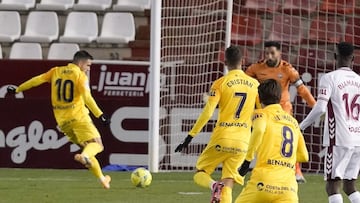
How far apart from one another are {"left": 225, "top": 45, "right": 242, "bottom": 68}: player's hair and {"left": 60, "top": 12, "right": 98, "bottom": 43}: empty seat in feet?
27.9

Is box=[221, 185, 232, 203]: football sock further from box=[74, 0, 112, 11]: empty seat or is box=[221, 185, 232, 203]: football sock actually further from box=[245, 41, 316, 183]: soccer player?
box=[74, 0, 112, 11]: empty seat

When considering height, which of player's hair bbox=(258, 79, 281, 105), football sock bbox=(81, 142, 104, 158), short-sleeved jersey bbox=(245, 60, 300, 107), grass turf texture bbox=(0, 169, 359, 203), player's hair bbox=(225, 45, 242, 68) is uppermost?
player's hair bbox=(225, 45, 242, 68)

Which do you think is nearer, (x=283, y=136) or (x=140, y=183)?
(x=283, y=136)

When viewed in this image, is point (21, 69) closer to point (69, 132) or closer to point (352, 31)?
point (69, 132)

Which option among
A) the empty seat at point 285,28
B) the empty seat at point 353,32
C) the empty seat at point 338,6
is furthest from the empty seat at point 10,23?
the empty seat at point 353,32

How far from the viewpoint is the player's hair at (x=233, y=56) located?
11531 millimetres

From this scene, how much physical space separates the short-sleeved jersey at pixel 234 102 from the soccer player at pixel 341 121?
3.37ft

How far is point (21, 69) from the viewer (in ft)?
59.1

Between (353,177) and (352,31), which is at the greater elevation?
(352,31)

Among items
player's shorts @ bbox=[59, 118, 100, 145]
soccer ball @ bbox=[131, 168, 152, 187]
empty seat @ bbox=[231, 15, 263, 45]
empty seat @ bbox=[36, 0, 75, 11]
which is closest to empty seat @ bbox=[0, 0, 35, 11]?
empty seat @ bbox=[36, 0, 75, 11]

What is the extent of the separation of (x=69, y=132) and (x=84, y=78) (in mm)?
857

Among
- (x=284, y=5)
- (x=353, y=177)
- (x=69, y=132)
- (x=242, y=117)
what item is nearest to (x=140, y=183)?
(x=69, y=132)

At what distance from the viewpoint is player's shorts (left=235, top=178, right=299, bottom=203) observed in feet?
27.8

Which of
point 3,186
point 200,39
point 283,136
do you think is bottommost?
point 3,186
